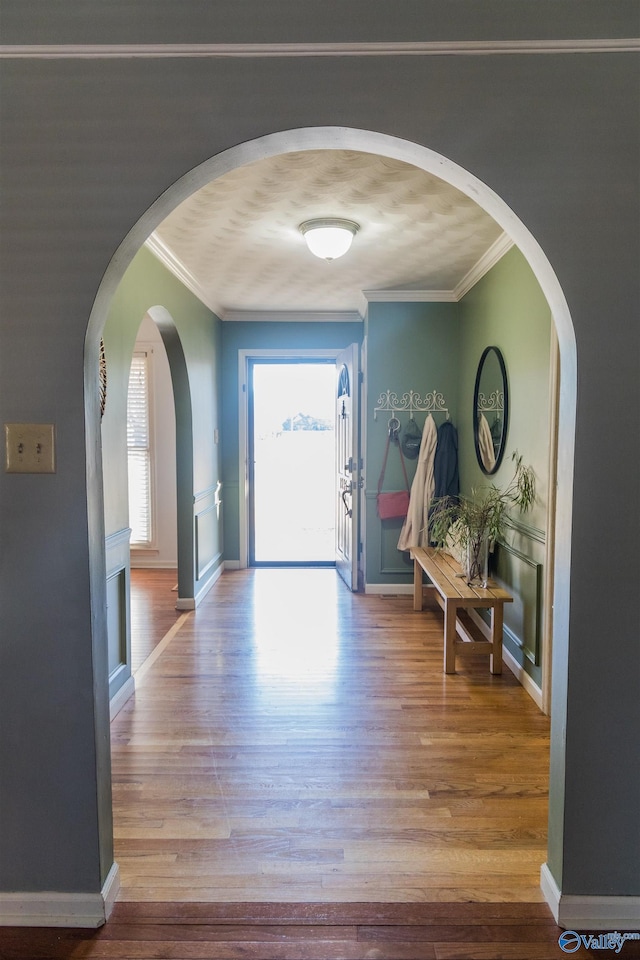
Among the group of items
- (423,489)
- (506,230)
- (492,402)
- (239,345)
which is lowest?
(423,489)

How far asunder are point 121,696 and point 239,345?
377 centimetres

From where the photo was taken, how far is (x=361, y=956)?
1540 millimetres

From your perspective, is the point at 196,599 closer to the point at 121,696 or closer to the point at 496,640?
the point at 121,696

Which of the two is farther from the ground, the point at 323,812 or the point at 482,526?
the point at 482,526

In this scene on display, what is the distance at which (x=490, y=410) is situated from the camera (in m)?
3.91

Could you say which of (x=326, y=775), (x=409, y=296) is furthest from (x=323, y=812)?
(x=409, y=296)

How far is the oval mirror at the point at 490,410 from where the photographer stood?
3.64m

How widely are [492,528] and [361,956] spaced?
7.87 ft

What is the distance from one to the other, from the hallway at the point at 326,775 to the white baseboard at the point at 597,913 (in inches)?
4.7

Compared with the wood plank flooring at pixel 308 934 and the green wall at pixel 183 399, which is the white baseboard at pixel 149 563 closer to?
the green wall at pixel 183 399

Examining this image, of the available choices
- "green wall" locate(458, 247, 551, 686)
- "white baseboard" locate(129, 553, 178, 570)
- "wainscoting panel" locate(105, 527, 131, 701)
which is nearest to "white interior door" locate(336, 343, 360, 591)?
"green wall" locate(458, 247, 551, 686)

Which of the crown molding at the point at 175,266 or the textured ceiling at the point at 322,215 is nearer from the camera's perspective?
the textured ceiling at the point at 322,215

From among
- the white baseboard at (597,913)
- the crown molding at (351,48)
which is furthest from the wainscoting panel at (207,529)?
the white baseboard at (597,913)

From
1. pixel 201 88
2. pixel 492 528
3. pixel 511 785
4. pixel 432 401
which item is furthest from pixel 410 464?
pixel 201 88
